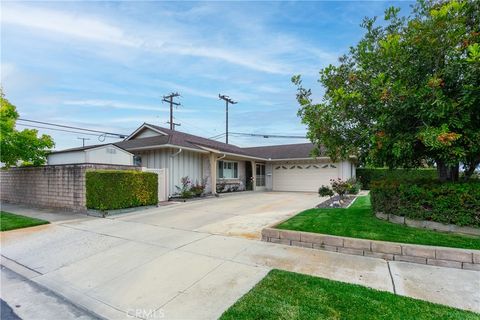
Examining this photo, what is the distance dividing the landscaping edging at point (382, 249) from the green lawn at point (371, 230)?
267 mm

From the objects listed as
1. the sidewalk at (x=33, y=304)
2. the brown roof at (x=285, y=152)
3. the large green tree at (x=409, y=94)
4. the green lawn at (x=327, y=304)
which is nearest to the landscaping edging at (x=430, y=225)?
the large green tree at (x=409, y=94)

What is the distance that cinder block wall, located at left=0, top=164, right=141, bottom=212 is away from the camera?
31.7 ft

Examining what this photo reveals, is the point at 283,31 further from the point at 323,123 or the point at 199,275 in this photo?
the point at 199,275

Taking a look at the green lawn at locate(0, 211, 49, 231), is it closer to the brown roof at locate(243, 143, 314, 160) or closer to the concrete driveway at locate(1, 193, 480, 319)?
the concrete driveway at locate(1, 193, 480, 319)

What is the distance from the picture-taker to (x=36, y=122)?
800 inches

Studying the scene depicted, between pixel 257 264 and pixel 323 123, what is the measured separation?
3516 millimetres

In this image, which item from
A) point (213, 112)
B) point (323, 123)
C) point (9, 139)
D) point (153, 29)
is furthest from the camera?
point (213, 112)

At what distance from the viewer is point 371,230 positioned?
5.44 m

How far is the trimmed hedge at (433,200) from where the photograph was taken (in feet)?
16.3

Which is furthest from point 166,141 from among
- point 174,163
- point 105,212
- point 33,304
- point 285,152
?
point 285,152

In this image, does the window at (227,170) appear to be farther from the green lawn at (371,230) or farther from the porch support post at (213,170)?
the green lawn at (371,230)

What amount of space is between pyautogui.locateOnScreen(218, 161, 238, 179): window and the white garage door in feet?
12.4

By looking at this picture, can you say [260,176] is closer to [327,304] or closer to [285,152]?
[285,152]

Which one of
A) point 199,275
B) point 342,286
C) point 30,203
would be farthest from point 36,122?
point 342,286
